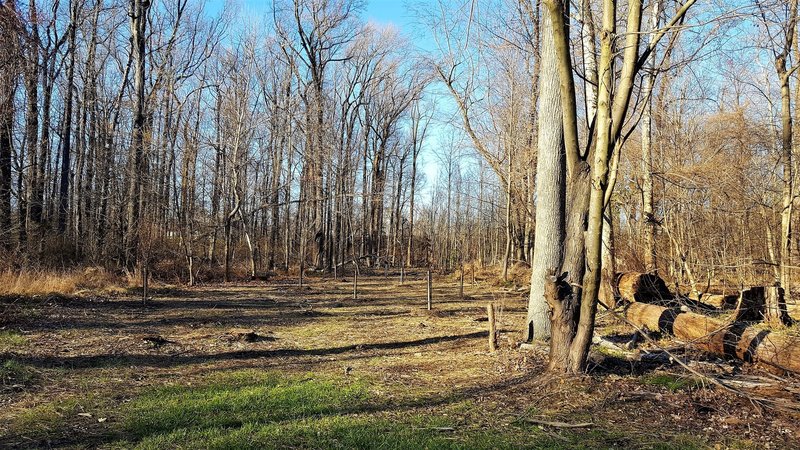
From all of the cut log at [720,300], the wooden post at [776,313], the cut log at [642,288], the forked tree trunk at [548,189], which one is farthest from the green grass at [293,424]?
the cut log at [720,300]

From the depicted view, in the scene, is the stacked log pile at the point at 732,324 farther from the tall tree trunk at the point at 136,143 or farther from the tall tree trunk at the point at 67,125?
the tall tree trunk at the point at 67,125

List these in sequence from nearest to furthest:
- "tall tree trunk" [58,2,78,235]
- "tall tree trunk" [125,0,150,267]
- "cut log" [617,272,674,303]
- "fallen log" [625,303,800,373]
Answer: "fallen log" [625,303,800,373] → "cut log" [617,272,674,303] → "tall tree trunk" [125,0,150,267] → "tall tree trunk" [58,2,78,235]

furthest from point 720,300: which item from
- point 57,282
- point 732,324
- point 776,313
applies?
point 57,282

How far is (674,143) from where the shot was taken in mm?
17125

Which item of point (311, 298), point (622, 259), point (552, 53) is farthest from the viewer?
point (311, 298)

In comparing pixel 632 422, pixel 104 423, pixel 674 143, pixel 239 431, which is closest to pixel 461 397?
pixel 632 422

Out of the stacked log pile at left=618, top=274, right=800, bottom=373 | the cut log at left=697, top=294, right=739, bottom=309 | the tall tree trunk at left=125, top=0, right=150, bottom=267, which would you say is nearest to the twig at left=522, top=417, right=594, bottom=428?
the stacked log pile at left=618, top=274, right=800, bottom=373

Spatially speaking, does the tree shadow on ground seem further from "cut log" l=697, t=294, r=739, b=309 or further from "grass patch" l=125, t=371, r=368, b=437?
"cut log" l=697, t=294, r=739, b=309

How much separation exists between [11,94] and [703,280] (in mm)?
18485

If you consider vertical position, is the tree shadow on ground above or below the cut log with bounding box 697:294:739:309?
below

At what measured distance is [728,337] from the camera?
21.6 ft

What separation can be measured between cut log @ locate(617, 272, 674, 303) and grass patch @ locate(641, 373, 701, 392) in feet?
16.6

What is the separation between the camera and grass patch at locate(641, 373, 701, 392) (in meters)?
5.11

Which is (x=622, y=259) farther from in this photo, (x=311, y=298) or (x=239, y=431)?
(x=239, y=431)
